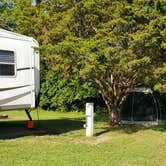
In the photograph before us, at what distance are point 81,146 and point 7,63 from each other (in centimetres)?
359

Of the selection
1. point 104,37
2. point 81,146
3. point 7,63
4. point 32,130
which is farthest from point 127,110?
point 81,146

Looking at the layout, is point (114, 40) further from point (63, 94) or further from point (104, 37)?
point (63, 94)

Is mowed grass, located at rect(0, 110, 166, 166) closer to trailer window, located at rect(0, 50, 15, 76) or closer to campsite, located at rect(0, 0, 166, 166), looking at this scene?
campsite, located at rect(0, 0, 166, 166)

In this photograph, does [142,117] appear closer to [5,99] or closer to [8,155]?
[5,99]

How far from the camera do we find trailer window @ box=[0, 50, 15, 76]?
39.8 feet

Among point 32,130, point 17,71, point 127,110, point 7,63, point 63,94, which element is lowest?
point 32,130

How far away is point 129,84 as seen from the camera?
1424 cm

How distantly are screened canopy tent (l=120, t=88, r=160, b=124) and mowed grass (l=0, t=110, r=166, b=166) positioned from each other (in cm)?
193

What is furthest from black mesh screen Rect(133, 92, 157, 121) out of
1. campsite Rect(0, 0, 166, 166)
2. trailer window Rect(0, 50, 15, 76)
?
trailer window Rect(0, 50, 15, 76)

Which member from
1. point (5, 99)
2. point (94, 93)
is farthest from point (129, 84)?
point (94, 93)

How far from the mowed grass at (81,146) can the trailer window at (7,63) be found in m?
1.94

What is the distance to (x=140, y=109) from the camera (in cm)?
1678

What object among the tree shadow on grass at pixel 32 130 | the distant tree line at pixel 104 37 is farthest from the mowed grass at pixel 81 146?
the distant tree line at pixel 104 37

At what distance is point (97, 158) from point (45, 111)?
14.7m
